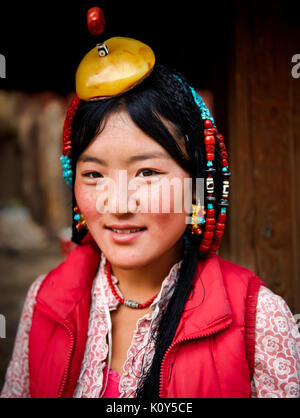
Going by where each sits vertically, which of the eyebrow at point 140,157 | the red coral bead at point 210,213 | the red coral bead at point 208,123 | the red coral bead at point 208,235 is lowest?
the red coral bead at point 208,235

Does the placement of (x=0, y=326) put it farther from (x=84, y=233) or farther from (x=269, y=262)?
(x=269, y=262)

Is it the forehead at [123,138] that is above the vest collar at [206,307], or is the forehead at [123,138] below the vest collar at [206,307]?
above

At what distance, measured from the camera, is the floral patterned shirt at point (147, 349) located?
3.75ft

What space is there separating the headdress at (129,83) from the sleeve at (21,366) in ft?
2.50

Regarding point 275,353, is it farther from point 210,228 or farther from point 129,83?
point 129,83

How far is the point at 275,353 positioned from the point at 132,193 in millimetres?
726

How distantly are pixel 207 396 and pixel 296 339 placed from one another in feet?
1.23

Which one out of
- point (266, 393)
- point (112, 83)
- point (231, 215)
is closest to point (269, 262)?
point (231, 215)

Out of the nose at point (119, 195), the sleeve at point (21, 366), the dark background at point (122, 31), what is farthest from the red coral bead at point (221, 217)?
the dark background at point (122, 31)

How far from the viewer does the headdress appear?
46.6 inches

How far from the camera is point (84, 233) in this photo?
61.9 inches

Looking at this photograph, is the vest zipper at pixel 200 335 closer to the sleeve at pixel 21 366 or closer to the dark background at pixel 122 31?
the sleeve at pixel 21 366

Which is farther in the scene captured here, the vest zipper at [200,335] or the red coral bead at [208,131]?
the red coral bead at [208,131]

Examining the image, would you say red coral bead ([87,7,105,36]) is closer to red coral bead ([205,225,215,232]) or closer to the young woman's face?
the young woman's face
